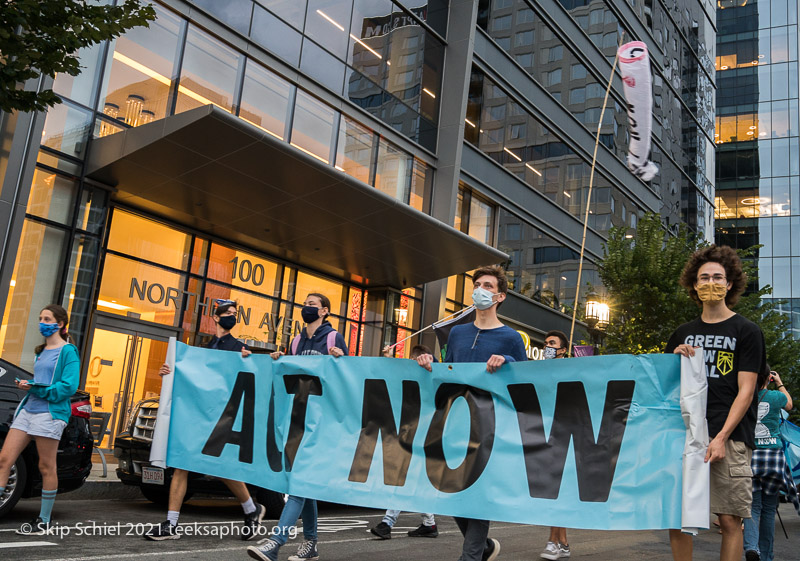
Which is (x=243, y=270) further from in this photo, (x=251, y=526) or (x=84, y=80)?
(x=251, y=526)

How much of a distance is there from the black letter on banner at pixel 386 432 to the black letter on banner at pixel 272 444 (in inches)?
26.1

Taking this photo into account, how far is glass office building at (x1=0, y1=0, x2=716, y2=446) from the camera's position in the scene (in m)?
13.2

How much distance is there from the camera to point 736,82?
6362 centimetres

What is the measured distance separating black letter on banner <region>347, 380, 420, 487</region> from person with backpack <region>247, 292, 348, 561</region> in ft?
1.45

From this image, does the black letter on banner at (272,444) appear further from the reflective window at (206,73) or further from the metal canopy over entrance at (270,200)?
the reflective window at (206,73)

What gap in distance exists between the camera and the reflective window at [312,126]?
57.0ft

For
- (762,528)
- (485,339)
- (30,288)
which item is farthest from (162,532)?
(30,288)

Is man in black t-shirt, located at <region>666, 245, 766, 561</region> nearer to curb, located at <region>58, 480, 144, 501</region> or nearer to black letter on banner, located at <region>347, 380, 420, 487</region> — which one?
Answer: black letter on banner, located at <region>347, 380, 420, 487</region>

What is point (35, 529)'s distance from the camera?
6.21 metres

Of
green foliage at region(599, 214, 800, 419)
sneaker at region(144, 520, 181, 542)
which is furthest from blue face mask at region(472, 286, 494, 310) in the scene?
green foliage at region(599, 214, 800, 419)

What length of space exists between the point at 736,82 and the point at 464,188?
168ft

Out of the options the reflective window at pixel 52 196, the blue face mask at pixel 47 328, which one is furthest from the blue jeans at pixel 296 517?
the reflective window at pixel 52 196

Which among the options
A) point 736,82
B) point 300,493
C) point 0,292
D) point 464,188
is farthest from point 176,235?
point 736,82

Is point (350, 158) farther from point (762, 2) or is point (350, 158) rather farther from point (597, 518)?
point (762, 2)
